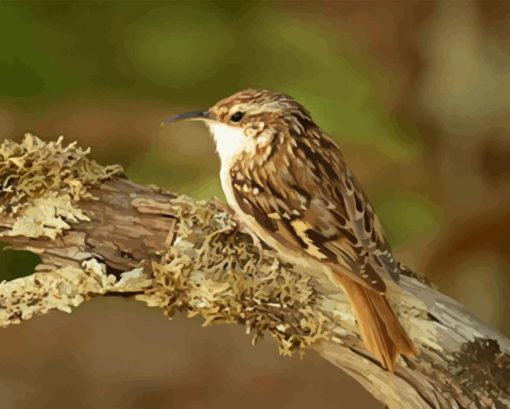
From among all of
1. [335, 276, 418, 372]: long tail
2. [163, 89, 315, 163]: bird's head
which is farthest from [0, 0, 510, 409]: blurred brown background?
[335, 276, 418, 372]: long tail

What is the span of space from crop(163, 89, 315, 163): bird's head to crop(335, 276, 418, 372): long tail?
0.24 m

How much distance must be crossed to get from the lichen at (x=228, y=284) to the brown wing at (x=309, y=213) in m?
0.05

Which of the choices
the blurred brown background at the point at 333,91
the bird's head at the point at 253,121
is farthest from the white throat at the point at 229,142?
the blurred brown background at the point at 333,91

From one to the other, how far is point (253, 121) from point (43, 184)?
1.07 feet

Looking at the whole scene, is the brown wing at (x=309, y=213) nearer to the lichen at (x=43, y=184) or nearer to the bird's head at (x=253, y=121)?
the bird's head at (x=253, y=121)

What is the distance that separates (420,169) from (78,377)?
979 mm

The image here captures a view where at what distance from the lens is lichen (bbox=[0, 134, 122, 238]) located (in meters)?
1.40

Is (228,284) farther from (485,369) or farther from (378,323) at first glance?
(485,369)

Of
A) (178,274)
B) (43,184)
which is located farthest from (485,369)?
(43,184)

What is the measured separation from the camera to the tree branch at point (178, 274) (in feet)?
4.61

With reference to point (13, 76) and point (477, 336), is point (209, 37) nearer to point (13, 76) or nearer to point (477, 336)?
point (13, 76)

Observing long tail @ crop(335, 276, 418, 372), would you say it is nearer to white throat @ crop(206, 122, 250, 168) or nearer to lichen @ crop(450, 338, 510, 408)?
lichen @ crop(450, 338, 510, 408)

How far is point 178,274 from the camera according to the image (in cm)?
141

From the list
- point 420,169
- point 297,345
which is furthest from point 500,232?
point 297,345
